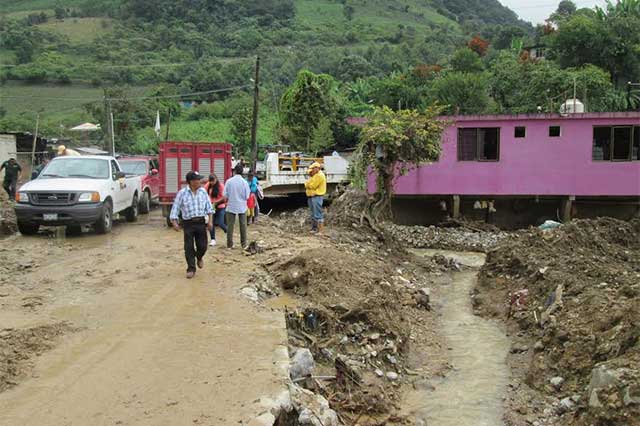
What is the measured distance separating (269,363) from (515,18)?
156m

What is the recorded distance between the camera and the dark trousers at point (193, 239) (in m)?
9.53

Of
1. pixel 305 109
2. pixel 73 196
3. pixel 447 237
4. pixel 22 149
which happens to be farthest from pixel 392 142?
pixel 305 109

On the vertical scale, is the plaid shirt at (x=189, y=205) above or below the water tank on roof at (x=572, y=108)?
below

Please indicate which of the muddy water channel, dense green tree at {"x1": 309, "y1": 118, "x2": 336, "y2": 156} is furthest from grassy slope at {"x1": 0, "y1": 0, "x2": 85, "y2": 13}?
the muddy water channel

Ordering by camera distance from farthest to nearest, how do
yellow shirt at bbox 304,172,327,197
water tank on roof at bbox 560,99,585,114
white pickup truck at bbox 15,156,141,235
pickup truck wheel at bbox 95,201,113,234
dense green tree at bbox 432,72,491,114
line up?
dense green tree at bbox 432,72,491,114 → water tank on roof at bbox 560,99,585,114 → yellow shirt at bbox 304,172,327,197 → pickup truck wheel at bbox 95,201,113,234 → white pickup truck at bbox 15,156,141,235

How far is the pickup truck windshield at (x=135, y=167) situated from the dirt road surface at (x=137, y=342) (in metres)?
Result: 7.49

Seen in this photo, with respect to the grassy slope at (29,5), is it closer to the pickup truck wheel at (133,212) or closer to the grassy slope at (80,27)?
the grassy slope at (80,27)

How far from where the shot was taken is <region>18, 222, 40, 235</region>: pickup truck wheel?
13602mm

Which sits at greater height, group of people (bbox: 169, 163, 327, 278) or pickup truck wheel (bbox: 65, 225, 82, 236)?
group of people (bbox: 169, 163, 327, 278)

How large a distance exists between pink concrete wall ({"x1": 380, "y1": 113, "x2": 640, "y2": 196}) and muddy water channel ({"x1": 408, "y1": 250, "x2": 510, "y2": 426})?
8.59 m

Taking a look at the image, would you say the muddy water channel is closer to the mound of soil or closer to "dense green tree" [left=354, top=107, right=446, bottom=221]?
the mound of soil

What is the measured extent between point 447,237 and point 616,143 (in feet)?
21.0

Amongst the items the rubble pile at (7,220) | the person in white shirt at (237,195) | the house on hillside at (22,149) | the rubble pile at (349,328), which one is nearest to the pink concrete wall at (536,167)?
the rubble pile at (349,328)

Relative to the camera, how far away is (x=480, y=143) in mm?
21484
